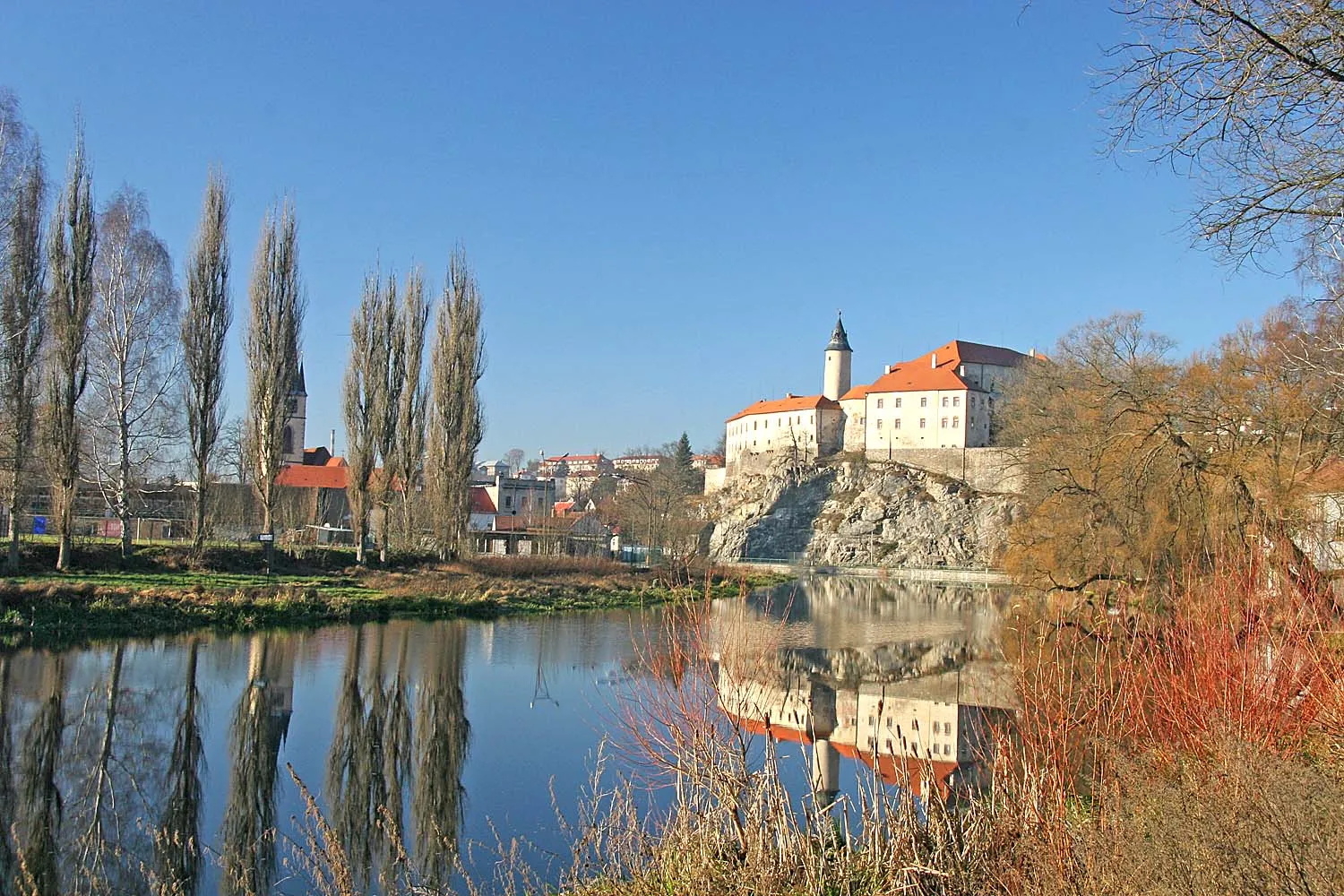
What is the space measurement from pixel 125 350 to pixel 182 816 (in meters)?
21.1

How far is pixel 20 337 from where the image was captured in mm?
21844

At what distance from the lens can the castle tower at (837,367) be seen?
269ft

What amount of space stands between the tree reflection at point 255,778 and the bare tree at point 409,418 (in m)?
17.2

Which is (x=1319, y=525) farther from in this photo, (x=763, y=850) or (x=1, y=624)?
(x=1, y=624)

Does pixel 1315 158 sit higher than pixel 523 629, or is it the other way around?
pixel 1315 158

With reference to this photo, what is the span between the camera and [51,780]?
9266mm

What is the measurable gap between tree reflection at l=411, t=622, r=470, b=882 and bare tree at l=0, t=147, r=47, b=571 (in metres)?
11.7

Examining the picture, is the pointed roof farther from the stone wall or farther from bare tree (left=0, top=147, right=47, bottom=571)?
bare tree (left=0, top=147, right=47, bottom=571)

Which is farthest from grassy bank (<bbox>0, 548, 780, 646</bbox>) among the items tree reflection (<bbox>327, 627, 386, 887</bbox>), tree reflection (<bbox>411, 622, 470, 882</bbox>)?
tree reflection (<bbox>327, 627, 386, 887</bbox>)

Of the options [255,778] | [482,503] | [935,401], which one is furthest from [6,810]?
[935,401]

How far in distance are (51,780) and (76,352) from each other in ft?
57.0

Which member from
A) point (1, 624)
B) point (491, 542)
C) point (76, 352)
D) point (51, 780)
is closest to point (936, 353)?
point (491, 542)

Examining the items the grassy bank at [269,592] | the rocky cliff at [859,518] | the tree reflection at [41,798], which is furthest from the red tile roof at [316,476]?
the tree reflection at [41,798]

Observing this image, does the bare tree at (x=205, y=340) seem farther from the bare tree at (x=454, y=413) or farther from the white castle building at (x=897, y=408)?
the white castle building at (x=897, y=408)
